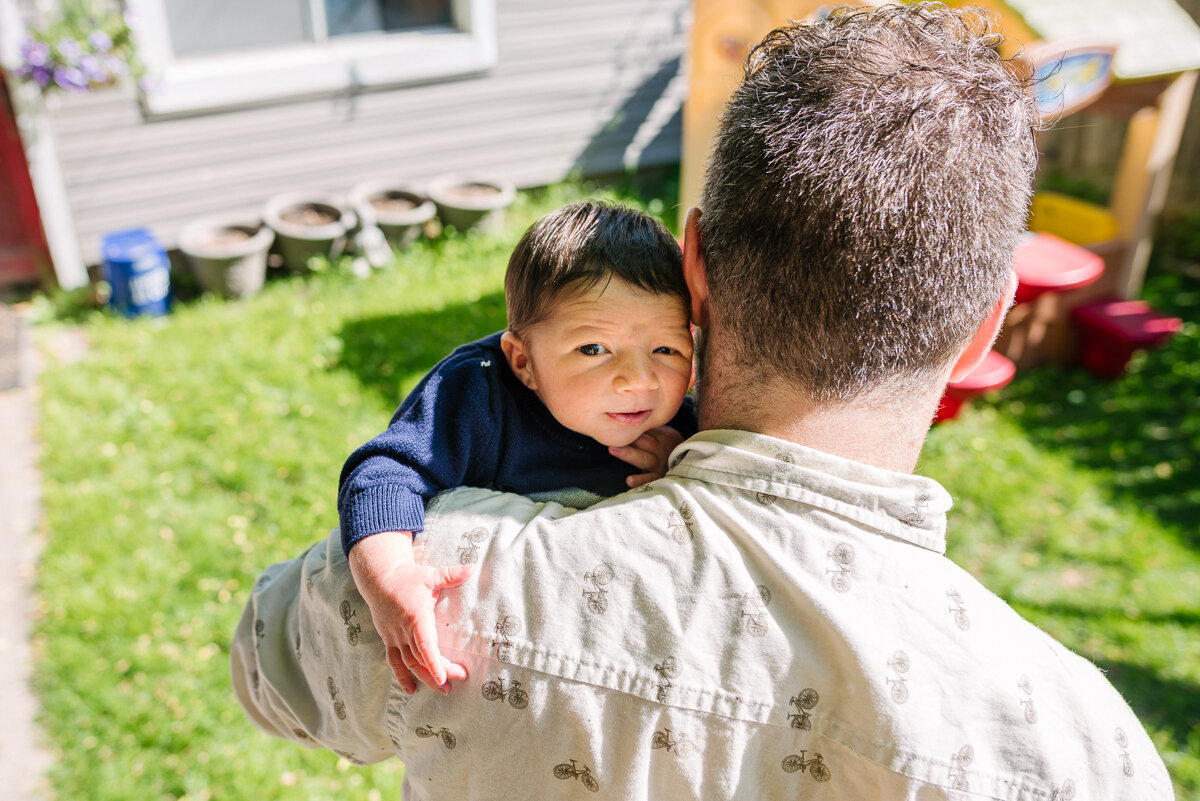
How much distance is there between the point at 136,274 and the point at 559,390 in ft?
18.1

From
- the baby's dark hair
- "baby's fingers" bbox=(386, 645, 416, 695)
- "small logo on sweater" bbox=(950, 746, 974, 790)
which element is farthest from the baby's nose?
"small logo on sweater" bbox=(950, 746, 974, 790)

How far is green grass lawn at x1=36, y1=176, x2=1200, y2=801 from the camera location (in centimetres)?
346

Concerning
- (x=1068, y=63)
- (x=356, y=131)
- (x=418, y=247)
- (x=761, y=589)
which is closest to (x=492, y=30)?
(x=356, y=131)

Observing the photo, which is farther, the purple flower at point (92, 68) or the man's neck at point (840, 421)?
the purple flower at point (92, 68)

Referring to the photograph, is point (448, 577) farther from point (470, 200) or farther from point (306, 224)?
point (470, 200)

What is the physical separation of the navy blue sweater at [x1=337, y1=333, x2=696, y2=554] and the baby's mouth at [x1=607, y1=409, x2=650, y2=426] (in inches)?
4.1

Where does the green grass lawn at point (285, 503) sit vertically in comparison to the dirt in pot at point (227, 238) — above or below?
below

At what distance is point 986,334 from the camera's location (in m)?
1.29

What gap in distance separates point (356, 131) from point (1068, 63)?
4996 mm

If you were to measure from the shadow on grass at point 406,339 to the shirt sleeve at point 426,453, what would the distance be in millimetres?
3770

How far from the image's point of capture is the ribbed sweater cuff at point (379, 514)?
130 centimetres

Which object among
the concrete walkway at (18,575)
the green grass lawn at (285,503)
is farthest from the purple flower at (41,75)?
the concrete walkway at (18,575)

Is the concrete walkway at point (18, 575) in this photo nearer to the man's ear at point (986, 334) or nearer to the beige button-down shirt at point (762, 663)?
the beige button-down shirt at point (762, 663)

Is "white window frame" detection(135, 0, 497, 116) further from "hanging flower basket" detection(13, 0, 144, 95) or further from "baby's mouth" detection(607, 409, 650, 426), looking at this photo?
"baby's mouth" detection(607, 409, 650, 426)
